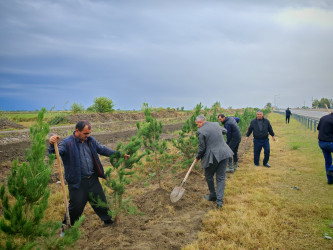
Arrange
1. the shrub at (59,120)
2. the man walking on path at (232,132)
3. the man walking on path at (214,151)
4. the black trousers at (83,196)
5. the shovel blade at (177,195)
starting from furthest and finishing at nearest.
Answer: the shrub at (59,120), the man walking on path at (232,132), the shovel blade at (177,195), the man walking on path at (214,151), the black trousers at (83,196)

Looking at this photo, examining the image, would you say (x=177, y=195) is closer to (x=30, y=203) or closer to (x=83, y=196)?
(x=83, y=196)

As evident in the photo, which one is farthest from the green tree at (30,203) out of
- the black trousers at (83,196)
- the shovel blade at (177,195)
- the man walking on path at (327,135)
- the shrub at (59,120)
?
the shrub at (59,120)

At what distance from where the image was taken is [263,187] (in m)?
6.18

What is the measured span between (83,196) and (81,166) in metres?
0.52

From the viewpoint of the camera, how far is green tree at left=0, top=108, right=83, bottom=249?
7.84ft

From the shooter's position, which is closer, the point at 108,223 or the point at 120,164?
the point at 120,164

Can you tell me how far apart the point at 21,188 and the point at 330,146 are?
6642mm

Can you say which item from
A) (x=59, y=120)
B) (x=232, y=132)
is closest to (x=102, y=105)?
(x=59, y=120)

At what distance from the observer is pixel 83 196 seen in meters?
3.79

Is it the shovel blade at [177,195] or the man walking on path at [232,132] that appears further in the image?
the man walking on path at [232,132]

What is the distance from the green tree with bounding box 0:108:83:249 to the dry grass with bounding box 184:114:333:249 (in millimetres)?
2107

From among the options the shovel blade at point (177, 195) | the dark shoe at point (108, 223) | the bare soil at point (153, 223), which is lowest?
the bare soil at point (153, 223)

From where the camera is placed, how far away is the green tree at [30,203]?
2.39 meters

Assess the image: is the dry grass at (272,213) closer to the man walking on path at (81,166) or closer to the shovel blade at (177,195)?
the shovel blade at (177,195)
